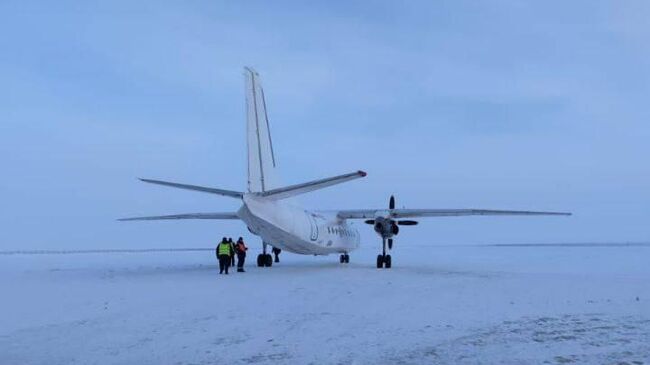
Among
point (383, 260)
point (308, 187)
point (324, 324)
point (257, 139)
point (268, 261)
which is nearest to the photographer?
point (324, 324)

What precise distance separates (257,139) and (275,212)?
2.63m

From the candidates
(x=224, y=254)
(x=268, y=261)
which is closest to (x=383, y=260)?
(x=268, y=261)

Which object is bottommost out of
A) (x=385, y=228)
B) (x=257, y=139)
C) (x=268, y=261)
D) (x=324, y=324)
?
(x=324, y=324)

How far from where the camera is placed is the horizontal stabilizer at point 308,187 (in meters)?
15.4

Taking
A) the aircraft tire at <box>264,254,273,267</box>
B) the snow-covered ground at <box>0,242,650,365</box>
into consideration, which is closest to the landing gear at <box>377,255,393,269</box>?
the aircraft tire at <box>264,254,273,267</box>

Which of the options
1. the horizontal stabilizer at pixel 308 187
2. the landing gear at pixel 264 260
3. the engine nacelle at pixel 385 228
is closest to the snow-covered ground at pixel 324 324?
the horizontal stabilizer at pixel 308 187

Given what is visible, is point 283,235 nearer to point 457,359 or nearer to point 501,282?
point 501,282

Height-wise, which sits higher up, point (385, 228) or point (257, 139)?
point (257, 139)

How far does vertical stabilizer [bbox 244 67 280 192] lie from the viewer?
1961 centimetres

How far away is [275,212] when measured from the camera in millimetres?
19688

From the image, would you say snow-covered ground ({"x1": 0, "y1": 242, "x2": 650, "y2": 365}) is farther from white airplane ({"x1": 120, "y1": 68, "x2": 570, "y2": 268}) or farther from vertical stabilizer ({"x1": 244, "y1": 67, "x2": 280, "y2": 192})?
vertical stabilizer ({"x1": 244, "y1": 67, "x2": 280, "y2": 192})

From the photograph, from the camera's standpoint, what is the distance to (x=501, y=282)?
1627cm

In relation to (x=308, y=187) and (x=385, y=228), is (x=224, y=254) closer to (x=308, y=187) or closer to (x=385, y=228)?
(x=308, y=187)

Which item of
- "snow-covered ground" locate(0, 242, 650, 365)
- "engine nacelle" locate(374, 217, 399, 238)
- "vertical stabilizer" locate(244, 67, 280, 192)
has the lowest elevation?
"snow-covered ground" locate(0, 242, 650, 365)
